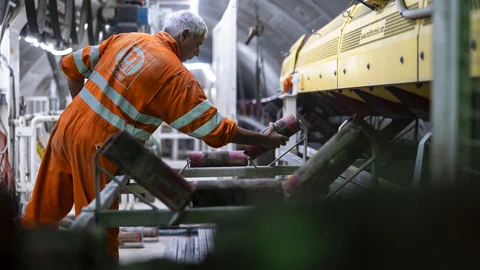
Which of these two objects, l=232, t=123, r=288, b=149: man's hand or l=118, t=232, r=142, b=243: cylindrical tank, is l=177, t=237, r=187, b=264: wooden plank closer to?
l=232, t=123, r=288, b=149: man's hand

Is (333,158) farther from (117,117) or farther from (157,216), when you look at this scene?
(117,117)

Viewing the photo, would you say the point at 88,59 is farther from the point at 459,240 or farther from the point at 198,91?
the point at 459,240

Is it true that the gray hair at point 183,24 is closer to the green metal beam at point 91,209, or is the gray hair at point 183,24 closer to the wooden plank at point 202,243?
the green metal beam at point 91,209

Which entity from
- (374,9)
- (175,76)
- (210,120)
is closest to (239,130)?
(210,120)

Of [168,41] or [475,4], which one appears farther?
[168,41]

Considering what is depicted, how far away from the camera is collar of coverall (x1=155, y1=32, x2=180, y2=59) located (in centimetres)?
293

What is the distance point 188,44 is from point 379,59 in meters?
1.23

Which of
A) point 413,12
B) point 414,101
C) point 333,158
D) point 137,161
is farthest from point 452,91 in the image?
point 414,101

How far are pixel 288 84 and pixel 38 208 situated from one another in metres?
4.01

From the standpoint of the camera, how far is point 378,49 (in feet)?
11.7

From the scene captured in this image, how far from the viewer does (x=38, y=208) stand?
281 centimetres

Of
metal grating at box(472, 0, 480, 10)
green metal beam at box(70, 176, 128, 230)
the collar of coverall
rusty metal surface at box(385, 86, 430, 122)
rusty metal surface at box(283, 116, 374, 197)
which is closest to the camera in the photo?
green metal beam at box(70, 176, 128, 230)

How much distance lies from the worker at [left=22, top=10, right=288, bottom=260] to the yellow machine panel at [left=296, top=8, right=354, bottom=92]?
213 cm

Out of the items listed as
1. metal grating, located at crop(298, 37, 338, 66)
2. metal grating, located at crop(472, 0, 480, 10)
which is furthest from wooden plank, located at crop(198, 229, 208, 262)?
metal grating, located at crop(298, 37, 338, 66)
